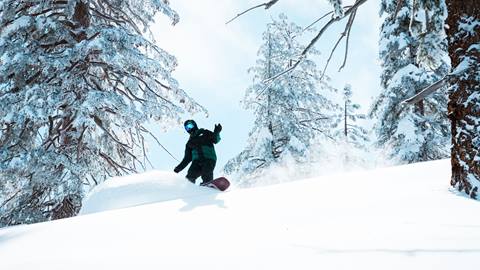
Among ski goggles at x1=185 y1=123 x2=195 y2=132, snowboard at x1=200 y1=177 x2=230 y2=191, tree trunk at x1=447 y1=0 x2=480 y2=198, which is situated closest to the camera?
tree trunk at x1=447 y1=0 x2=480 y2=198

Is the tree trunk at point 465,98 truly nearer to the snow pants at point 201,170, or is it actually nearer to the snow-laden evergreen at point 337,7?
the snow-laden evergreen at point 337,7

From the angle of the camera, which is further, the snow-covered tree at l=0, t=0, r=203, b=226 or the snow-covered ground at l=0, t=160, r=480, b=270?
the snow-covered tree at l=0, t=0, r=203, b=226

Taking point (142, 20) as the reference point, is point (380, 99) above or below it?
below

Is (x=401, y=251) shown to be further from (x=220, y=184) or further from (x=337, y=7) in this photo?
(x=220, y=184)

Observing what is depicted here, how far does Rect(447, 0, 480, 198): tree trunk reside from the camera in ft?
11.5

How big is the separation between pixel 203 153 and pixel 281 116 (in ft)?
34.6

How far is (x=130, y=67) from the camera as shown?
31.3 ft

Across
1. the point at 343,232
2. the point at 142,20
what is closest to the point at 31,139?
the point at 142,20

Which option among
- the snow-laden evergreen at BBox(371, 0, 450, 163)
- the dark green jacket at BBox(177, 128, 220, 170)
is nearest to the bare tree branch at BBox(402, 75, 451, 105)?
the dark green jacket at BBox(177, 128, 220, 170)

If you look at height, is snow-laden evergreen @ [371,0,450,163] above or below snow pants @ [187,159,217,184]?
above

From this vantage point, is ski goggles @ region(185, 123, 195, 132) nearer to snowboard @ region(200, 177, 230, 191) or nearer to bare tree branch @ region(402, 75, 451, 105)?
snowboard @ region(200, 177, 230, 191)

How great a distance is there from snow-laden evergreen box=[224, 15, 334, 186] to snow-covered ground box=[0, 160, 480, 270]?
1226cm

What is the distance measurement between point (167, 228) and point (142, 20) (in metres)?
9.09

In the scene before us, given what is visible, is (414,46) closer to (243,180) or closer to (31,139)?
(243,180)
